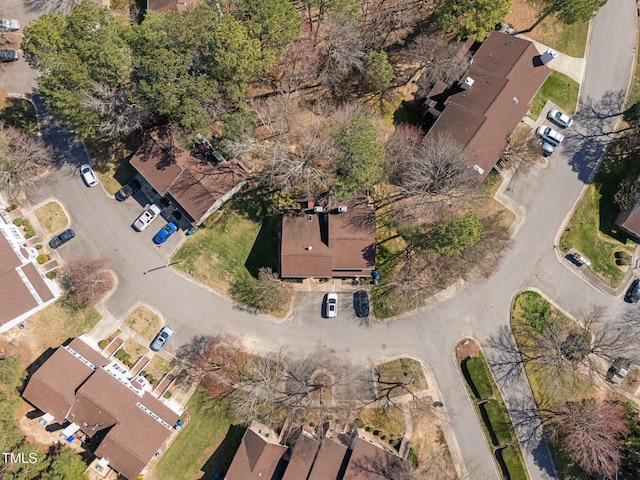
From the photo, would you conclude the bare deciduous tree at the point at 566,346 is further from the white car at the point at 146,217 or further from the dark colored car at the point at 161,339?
the white car at the point at 146,217

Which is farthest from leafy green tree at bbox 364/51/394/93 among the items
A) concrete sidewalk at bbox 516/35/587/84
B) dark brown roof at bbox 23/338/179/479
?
dark brown roof at bbox 23/338/179/479

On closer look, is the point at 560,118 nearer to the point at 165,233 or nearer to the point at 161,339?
the point at 165,233

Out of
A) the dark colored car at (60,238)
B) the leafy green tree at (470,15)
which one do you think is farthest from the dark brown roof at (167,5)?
the leafy green tree at (470,15)

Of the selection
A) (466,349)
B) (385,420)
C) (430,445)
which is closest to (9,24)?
(385,420)

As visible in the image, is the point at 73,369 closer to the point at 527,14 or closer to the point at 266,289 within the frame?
the point at 266,289

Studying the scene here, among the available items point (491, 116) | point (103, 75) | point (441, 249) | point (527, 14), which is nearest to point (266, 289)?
point (441, 249)

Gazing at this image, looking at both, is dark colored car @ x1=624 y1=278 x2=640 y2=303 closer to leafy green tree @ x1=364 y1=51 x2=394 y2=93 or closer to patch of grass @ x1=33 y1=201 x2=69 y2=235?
leafy green tree @ x1=364 y1=51 x2=394 y2=93
